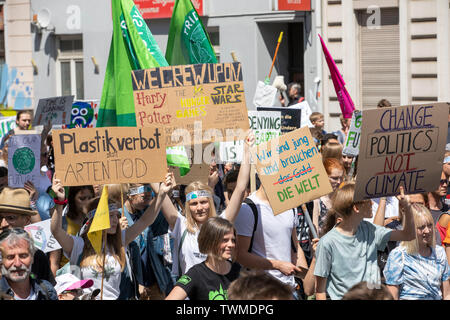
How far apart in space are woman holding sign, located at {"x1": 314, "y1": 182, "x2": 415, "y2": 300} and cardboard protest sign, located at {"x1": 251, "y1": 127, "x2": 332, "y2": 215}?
24.0 inches

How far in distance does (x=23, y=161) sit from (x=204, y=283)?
3626mm

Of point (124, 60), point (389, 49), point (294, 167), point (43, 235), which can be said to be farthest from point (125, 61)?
point (389, 49)

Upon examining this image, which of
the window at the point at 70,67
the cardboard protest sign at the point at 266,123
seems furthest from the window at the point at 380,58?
the cardboard protest sign at the point at 266,123

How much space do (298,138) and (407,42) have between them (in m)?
9.41

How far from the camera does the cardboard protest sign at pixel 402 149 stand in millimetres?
5805

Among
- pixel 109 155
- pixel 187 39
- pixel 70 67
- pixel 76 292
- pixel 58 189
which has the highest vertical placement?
pixel 70 67

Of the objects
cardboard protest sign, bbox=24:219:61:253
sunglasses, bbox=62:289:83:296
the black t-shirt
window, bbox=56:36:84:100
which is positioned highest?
window, bbox=56:36:84:100

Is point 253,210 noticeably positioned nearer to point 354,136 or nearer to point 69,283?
point 69,283

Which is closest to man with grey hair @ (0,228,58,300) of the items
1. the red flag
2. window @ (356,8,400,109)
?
the red flag

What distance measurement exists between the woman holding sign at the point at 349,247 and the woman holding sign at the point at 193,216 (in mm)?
695

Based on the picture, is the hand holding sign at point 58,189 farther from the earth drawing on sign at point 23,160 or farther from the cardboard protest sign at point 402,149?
the earth drawing on sign at point 23,160

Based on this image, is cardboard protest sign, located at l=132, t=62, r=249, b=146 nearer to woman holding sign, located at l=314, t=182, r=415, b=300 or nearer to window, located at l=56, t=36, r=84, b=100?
woman holding sign, located at l=314, t=182, r=415, b=300

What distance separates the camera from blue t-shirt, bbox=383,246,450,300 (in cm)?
566

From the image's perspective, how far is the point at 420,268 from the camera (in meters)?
5.70
